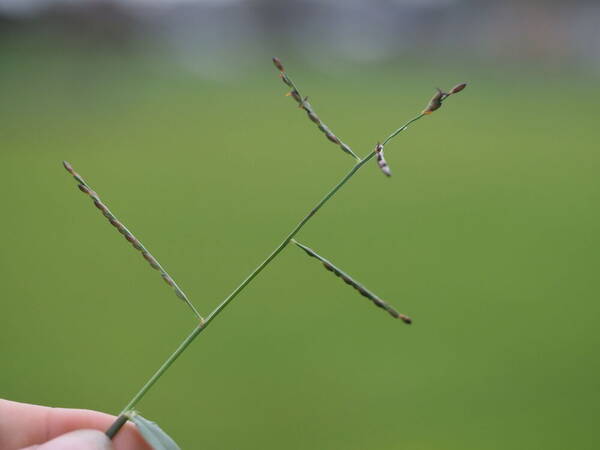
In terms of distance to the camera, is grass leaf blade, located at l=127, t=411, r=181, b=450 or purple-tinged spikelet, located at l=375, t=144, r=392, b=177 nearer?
purple-tinged spikelet, located at l=375, t=144, r=392, b=177

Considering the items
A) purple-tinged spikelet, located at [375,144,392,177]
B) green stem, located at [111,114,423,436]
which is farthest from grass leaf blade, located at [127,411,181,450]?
purple-tinged spikelet, located at [375,144,392,177]

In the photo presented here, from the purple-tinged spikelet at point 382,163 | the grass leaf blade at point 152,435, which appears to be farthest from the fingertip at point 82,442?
the purple-tinged spikelet at point 382,163

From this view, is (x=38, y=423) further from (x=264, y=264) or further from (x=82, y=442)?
(x=264, y=264)

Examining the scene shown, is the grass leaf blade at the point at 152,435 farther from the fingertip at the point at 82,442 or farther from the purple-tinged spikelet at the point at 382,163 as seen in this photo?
the purple-tinged spikelet at the point at 382,163

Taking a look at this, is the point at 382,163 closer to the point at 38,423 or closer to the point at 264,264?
the point at 264,264

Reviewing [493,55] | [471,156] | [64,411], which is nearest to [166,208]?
[471,156]

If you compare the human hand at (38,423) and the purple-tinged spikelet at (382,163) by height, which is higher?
the purple-tinged spikelet at (382,163)

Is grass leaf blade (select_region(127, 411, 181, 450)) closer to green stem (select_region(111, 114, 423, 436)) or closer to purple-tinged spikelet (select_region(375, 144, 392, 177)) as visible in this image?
green stem (select_region(111, 114, 423, 436))

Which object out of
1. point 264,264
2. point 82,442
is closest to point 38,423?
point 82,442

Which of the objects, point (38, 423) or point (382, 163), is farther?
point (38, 423)

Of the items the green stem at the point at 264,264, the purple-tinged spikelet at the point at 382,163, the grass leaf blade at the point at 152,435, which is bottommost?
the grass leaf blade at the point at 152,435

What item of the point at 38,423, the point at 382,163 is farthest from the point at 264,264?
the point at 38,423

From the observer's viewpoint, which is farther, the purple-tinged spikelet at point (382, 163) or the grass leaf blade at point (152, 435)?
the grass leaf blade at point (152, 435)
